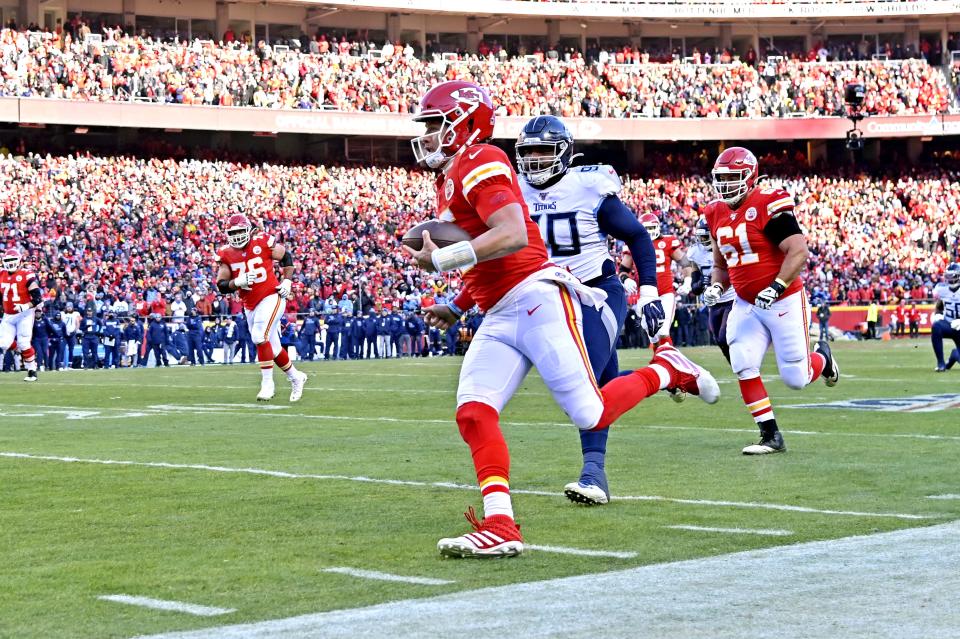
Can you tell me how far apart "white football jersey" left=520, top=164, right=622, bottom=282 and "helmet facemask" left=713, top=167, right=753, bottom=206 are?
6.71ft

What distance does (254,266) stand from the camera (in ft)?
49.0

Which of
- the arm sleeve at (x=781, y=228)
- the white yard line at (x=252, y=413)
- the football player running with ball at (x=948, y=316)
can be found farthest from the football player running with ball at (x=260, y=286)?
the football player running with ball at (x=948, y=316)

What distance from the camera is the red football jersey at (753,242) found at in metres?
9.13

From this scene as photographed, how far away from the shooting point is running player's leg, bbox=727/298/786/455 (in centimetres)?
895

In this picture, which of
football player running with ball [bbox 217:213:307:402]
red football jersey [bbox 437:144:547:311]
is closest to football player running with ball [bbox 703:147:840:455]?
red football jersey [bbox 437:144:547:311]

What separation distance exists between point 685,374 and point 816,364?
3.15 metres

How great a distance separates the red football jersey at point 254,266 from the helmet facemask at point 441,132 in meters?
9.55

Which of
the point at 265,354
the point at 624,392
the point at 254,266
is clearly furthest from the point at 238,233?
the point at 624,392

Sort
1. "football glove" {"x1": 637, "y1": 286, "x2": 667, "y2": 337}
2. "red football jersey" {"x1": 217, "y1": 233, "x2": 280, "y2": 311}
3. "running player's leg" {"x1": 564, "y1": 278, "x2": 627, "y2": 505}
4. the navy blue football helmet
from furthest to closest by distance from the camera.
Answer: "red football jersey" {"x1": 217, "y1": 233, "x2": 280, "y2": 311} → "football glove" {"x1": 637, "y1": 286, "x2": 667, "y2": 337} → the navy blue football helmet → "running player's leg" {"x1": 564, "y1": 278, "x2": 627, "y2": 505}

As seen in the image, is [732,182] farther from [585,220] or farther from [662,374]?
[662,374]

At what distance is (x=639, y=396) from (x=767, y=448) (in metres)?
2.89

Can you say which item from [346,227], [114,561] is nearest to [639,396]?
[114,561]

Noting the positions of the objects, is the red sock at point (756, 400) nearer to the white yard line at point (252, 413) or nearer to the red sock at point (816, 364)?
the red sock at point (816, 364)

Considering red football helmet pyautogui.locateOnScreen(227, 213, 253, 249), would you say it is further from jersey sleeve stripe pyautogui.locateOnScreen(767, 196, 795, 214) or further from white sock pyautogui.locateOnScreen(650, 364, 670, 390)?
white sock pyautogui.locateOnScreen(650, 364, 670, 390)
